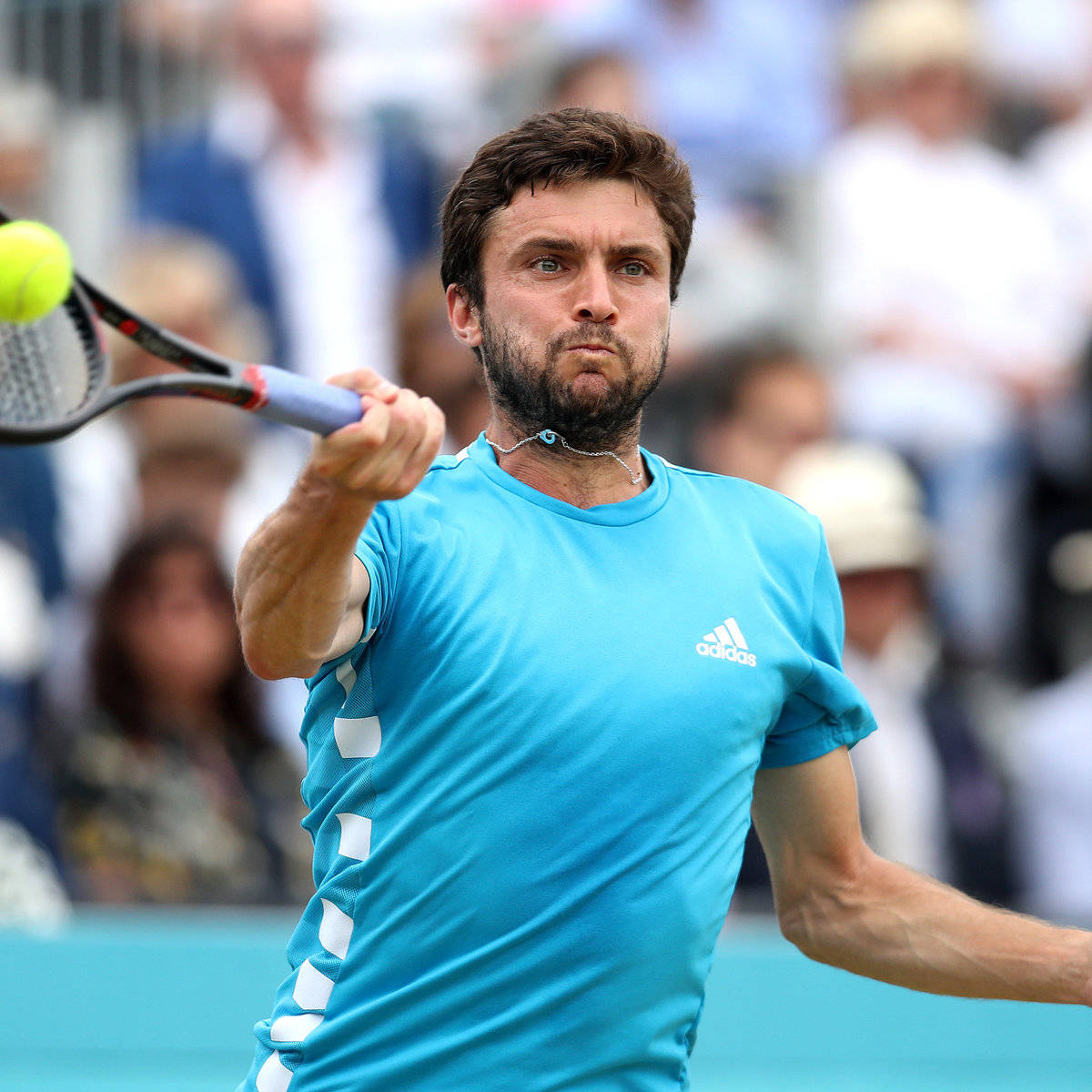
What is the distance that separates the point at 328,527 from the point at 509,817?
0.52 m

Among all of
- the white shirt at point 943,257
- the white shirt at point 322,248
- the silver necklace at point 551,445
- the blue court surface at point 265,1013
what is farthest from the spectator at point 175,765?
the silver necklace at point 551,445

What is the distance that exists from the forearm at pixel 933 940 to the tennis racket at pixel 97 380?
1.29 meters

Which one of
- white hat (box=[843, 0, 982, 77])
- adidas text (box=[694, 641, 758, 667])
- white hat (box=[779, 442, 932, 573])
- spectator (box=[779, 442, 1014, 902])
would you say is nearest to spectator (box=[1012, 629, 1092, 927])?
spectator (box=[779, 442, 1014, 902])

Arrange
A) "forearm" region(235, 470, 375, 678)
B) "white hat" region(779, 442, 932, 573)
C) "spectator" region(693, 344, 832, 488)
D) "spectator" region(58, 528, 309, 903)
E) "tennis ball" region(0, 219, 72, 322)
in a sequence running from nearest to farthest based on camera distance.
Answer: "tennis ball" region(0, 219, 72, 322) < "forearm" region(235, 470, 375, 678) < "spectator" region(58, 528, 309, 903) < "white hat" region(779, 442, 932, 573) < "spectator" region(693, 344, 832, 488)

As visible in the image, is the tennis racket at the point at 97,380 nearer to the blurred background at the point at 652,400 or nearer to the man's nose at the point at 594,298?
the man's nose at the point at 594,298

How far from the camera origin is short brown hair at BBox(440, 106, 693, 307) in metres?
2.87

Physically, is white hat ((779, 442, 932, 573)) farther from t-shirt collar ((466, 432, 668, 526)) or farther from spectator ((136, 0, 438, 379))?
t-shirt collar ((466, 432, 668, 526))

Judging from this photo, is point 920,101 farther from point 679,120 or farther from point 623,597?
point 623,597

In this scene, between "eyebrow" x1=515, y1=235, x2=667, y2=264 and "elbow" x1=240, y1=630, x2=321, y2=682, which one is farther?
"eyebrow" x1=515, y1=235, x2=667, y2=264

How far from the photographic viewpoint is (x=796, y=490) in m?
6.10

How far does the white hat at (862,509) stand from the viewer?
5816 mm

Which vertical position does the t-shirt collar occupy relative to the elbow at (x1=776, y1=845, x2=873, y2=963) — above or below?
above

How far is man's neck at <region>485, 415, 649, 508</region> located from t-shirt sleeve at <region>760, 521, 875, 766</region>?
371 millimetres

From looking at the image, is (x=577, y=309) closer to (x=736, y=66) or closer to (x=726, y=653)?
(x=726, y=653)
